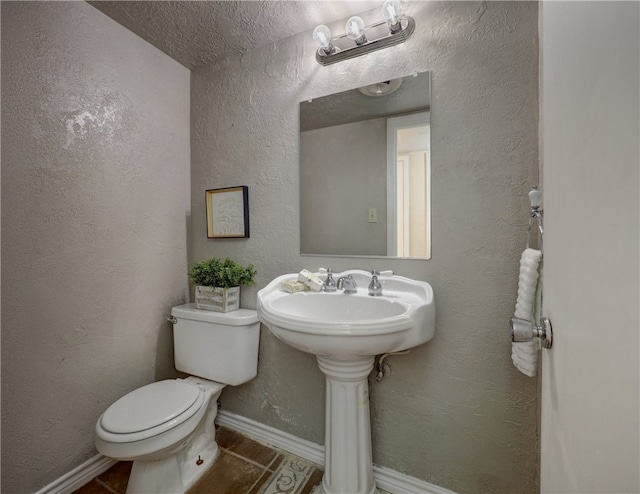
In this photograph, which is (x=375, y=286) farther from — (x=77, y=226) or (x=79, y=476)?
(x=79, y=476)

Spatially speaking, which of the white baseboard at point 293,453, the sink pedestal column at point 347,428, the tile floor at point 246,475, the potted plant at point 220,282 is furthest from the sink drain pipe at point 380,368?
the potted plant at point 220,282

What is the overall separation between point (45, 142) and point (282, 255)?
3.43 feet

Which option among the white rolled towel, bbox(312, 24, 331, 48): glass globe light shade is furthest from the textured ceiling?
the white rolled towel

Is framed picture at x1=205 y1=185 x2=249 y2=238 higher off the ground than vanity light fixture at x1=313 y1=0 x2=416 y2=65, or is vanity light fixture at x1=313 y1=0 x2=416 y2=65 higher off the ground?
vanity light fixture at x1=313 y1=0 x2=416 y2=65

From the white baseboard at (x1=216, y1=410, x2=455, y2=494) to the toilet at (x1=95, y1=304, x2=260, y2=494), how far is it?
0.18 metres

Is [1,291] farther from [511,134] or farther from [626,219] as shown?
[511,134]

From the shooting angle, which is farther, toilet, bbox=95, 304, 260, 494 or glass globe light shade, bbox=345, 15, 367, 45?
glass globe light shade, bbox=345, 15, 367, 45

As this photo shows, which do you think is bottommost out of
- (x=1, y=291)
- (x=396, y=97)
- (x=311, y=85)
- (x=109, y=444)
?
(x=109, y=444)

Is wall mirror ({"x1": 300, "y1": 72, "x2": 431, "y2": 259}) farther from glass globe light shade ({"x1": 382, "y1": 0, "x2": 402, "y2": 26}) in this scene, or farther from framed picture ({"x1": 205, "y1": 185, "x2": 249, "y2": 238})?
framed picture ({"x1": 205, "y1": 185, "x2": 249, "y2": 238})

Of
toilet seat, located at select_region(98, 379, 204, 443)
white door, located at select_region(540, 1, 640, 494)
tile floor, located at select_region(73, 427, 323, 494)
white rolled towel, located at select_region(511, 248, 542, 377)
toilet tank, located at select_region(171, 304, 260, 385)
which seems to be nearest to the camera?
white door, located at select_region(540, 1, 640, 494)

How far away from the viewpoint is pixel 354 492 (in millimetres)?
1104

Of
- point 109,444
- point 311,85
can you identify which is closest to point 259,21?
point 311,85

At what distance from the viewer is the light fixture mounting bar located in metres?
1.15

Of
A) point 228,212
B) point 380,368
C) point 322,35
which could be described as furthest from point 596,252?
point 228,212
